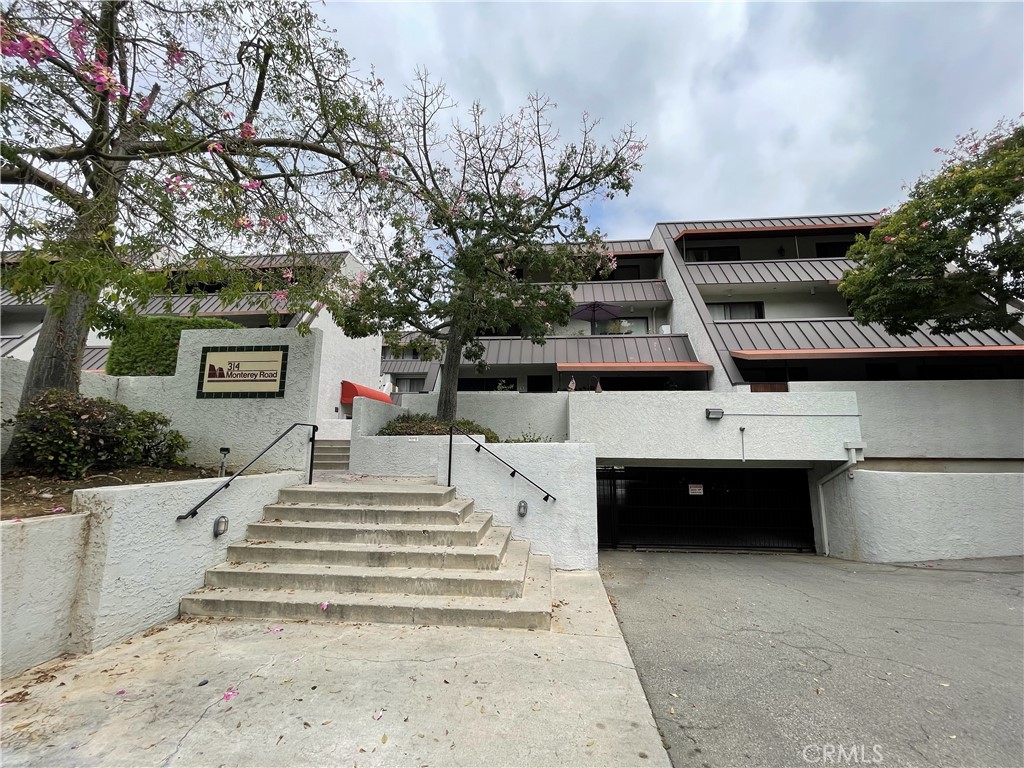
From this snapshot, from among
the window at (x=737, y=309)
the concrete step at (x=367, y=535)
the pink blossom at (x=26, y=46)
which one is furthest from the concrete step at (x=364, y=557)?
the window at (x=737, y=309)

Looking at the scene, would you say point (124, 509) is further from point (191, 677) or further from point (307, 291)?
point (307, 291)

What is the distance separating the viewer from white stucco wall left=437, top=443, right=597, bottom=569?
5.98 m

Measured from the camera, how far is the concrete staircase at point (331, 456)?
947 centimetres

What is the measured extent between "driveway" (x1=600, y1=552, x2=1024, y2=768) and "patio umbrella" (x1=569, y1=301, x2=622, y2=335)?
9.54 m

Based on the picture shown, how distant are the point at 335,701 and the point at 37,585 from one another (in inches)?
93.0

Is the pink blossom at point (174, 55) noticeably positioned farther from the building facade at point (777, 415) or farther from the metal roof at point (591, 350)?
the metal roof at point (591, 350)

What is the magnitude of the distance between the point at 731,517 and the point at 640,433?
3989 millimetres

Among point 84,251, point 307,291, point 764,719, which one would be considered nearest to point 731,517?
point 764,719

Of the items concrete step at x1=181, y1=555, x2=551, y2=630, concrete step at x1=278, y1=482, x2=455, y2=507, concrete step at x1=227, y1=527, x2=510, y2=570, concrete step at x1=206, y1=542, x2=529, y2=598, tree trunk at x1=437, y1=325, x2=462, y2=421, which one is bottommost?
concrete step at x1=181, y1=555, x2=551, y2=630

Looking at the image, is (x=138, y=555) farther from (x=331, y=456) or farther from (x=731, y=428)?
(x=731, y=428)

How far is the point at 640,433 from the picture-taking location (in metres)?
9.71

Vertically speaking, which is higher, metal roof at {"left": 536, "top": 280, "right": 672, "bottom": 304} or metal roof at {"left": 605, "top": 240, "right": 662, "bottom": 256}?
metal roof at {"left": 605, "top": 240, "right": 662, "bottom": 256}

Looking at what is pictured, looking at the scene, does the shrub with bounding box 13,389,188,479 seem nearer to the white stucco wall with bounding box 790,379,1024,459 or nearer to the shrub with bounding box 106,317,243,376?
the shrub with bounding box 106,317,243,376

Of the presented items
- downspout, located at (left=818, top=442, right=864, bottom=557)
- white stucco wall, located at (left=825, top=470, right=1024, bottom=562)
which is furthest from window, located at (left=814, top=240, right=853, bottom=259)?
white stucco wall, located at (left=825, top=470, right=1024, bottom=562)
